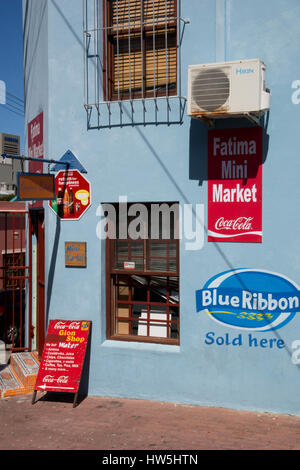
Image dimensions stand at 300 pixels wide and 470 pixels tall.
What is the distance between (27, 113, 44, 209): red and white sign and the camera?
7.97 meters

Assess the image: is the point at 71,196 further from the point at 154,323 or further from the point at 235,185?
the point at 235,185

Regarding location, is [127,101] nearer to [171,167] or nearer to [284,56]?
[171,167]

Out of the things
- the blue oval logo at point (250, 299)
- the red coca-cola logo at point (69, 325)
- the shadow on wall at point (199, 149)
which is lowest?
the red coca-cola logo at point (69, 325)

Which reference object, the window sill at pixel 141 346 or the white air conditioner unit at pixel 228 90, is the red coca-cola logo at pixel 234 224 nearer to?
the white air conditioner unit at pixel 228 90

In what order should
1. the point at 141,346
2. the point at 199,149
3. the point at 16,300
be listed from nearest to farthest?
the point at 199,149 < the point at 141,346 < the point at 16,300

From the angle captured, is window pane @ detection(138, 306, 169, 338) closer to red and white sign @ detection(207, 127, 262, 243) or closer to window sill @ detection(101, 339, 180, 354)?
window sill @ detection(101, 339, 180, 354)

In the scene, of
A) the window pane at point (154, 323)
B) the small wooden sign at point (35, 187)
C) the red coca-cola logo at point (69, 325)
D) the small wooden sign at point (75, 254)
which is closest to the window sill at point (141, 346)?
the window pane at point (154, 323)

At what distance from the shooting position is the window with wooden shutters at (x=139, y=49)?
7.01 meters

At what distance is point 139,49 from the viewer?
7.27 metres

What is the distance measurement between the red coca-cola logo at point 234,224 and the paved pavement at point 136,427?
253cm

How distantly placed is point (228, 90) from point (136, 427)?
4.47 metres

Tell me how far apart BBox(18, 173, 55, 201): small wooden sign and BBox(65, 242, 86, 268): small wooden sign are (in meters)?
0.82

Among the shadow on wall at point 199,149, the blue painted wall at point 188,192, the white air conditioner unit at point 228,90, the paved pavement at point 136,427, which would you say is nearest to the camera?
the paved pavement at point 136,427

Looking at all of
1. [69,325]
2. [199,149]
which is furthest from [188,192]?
[69,325]
